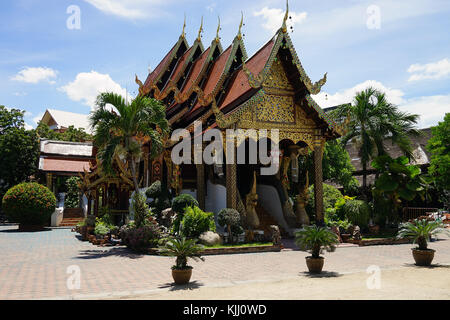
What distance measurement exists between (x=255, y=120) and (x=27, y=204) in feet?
50.7

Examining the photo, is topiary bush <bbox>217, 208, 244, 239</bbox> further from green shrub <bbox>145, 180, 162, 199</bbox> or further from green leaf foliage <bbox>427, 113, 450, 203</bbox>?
green leaf foliage <bbox>427, 113, 450, 203</bbox>

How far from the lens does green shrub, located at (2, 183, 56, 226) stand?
72.0 ft

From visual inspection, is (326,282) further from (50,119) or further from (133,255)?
(50,119)

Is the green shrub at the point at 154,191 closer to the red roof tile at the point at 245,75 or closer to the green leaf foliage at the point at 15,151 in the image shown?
the red roof tile at the point at 245,75

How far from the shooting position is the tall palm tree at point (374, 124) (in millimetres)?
18312

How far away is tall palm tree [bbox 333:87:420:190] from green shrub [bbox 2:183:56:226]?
716 inches

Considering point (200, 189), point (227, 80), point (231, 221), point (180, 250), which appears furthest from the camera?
point (227, 80)

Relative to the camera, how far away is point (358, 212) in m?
16.4

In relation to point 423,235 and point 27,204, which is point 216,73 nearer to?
point 423,235

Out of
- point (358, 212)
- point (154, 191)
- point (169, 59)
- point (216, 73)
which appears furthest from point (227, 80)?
point (358, 212)

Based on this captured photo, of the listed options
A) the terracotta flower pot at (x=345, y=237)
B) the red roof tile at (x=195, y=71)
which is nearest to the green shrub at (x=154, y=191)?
the red roof tile at (x=195, y=71)

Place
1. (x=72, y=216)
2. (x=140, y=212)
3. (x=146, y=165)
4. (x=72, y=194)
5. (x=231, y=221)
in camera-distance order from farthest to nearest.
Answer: (x=72, y=194) < (x=72, y=216) < (x=146, y=165) < (x=140, y=212) < (x=231, y=221)

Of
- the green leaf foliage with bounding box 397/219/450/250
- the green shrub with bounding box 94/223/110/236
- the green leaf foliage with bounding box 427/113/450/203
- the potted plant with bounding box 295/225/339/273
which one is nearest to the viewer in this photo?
the potted plant with bounding box 295/225/339/273

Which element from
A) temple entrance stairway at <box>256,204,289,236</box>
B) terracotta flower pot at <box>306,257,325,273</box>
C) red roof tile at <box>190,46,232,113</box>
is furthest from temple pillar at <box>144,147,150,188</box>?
terracotta flower pot at <box>306,257,325,273</box>
